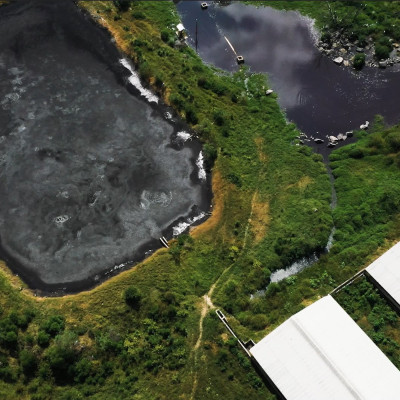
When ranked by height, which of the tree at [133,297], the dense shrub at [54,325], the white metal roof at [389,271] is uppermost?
the white metal roof at [389,271]

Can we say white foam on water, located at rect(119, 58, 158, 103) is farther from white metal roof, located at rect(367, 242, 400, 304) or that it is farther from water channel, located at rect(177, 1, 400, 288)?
white metal roof, located at rect(367, 242, 400, 304)

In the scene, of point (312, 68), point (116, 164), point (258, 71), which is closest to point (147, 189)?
point (116, 164)

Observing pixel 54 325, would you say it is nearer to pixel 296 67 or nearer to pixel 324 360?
pixel 324 360

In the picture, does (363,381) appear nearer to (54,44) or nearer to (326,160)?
(326,160)

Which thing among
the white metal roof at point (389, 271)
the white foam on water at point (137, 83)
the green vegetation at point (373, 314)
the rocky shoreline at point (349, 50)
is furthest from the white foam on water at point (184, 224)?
the rocky shoreline at point (349, 50)

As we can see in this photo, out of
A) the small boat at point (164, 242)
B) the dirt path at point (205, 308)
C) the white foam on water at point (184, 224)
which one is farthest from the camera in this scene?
the white foam on water at point (184, 224)

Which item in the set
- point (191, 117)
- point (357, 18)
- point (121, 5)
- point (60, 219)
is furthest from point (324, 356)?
point (121, 5)

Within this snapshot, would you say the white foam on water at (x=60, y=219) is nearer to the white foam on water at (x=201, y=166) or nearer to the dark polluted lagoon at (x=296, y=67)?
the white foam on water at (x=201, y=166)
